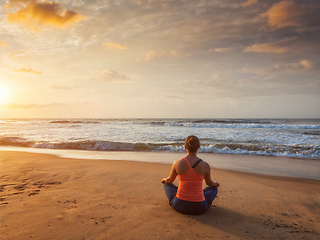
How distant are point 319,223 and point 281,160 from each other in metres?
6.09

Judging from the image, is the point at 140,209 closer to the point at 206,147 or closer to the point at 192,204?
the point at 192,204

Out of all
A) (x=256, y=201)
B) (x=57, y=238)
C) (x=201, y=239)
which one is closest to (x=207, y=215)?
(x=201, y=239)

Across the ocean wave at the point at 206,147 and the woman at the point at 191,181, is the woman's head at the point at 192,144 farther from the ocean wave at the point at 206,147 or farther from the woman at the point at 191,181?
the ocean wave at the point at 206,147

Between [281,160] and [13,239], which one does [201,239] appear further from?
[281,160]

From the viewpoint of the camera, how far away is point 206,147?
1069cm

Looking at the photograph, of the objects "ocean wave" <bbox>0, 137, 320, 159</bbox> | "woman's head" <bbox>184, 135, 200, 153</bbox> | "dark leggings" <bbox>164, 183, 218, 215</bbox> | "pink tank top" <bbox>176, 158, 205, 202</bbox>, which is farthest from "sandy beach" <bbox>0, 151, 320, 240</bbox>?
"ocean wave" <bbox>0, 137, 320, 159</bbox>

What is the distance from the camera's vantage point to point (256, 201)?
395 cm

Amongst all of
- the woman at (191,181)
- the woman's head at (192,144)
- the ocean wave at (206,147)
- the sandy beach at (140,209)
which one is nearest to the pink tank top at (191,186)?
the woman at (191,181)

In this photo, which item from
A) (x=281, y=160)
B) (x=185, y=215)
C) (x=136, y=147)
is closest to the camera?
(x=185, y=215)

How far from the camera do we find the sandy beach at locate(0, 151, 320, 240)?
274cm

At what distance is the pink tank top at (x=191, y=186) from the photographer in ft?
10.0

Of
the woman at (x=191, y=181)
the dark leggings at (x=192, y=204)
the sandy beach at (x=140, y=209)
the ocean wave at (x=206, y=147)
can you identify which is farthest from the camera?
the ocean wave at (x=206, y=147)

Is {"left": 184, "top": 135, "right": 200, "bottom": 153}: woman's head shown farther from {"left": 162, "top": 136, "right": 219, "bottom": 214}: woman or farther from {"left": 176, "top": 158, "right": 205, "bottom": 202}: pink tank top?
{"left": 176, "top": 158, "right": 205, "bottom": 202}: pink tank top

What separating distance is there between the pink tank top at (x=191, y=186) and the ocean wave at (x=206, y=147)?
763 cm
